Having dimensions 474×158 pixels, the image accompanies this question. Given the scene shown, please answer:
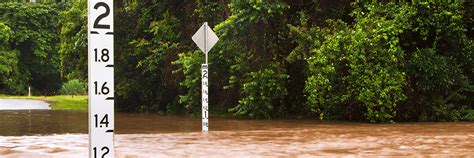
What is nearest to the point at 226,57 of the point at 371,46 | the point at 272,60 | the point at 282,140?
the point at 272,60

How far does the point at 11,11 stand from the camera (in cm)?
5988

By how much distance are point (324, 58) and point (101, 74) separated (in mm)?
13836

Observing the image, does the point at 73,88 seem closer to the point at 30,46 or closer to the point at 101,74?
the point at 30,46

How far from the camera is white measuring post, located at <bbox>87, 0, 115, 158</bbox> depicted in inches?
188

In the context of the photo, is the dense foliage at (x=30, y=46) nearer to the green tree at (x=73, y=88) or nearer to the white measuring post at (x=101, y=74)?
the green tree at (x=73, y=88)

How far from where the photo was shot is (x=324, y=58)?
1819 cm

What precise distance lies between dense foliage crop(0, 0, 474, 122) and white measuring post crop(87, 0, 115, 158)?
44.6 feet

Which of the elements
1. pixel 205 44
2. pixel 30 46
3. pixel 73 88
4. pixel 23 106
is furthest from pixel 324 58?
pixel 30 46

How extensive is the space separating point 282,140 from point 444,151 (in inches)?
123

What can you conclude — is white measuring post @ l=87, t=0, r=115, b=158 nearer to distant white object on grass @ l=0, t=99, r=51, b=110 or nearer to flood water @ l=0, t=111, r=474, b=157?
flood water @ l=0, t=111, r=474, b=157

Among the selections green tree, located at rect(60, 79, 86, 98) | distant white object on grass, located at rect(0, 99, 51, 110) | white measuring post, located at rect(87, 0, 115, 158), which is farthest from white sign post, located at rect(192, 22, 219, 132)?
green tree, located at rect(60, 79, 86, 98)

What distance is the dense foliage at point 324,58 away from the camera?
59.0 feet

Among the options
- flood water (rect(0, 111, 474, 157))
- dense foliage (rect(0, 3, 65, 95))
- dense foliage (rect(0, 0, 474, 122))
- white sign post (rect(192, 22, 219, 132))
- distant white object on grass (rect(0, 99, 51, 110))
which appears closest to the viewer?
flood water (rect(0, 111, 474, 157))

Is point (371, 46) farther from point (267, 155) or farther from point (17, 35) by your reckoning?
point (17, 35)
